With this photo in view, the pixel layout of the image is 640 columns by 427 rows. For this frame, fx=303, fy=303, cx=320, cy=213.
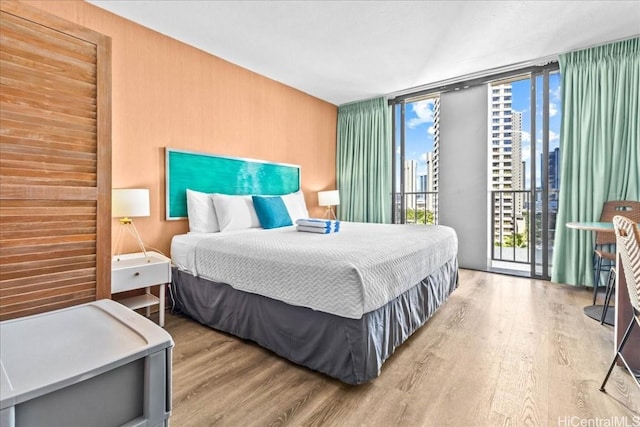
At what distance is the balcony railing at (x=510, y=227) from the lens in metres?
4.23

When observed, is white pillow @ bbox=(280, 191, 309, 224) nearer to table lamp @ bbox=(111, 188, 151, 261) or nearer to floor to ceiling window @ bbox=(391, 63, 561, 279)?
table lamp @ bbox=(111, 188, 151, 261)

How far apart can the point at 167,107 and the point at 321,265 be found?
2.31m

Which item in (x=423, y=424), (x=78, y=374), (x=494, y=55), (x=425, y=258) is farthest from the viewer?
(x=494, y=55)

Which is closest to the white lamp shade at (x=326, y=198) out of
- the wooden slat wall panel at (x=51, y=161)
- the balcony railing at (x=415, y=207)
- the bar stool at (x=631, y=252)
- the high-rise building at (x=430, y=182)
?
the balcony railing at (x=415, y=207)

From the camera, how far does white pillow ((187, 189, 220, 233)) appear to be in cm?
297

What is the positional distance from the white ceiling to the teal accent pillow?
1593 mm

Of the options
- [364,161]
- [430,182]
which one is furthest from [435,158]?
[364,161]

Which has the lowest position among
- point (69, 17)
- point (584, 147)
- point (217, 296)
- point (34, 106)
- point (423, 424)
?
point (423, 424)

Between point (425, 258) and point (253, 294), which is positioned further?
point (425, 258)

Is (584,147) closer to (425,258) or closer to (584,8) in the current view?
(584,8)

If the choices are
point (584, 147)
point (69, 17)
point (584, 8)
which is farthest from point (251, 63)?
point (584, 147)

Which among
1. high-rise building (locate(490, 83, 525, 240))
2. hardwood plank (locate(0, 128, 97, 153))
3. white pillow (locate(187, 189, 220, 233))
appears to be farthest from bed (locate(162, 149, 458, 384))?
high-rise building (locate(490, 83, 525, 240))

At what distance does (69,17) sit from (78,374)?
2.83 metres

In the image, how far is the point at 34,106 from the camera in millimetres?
1021
